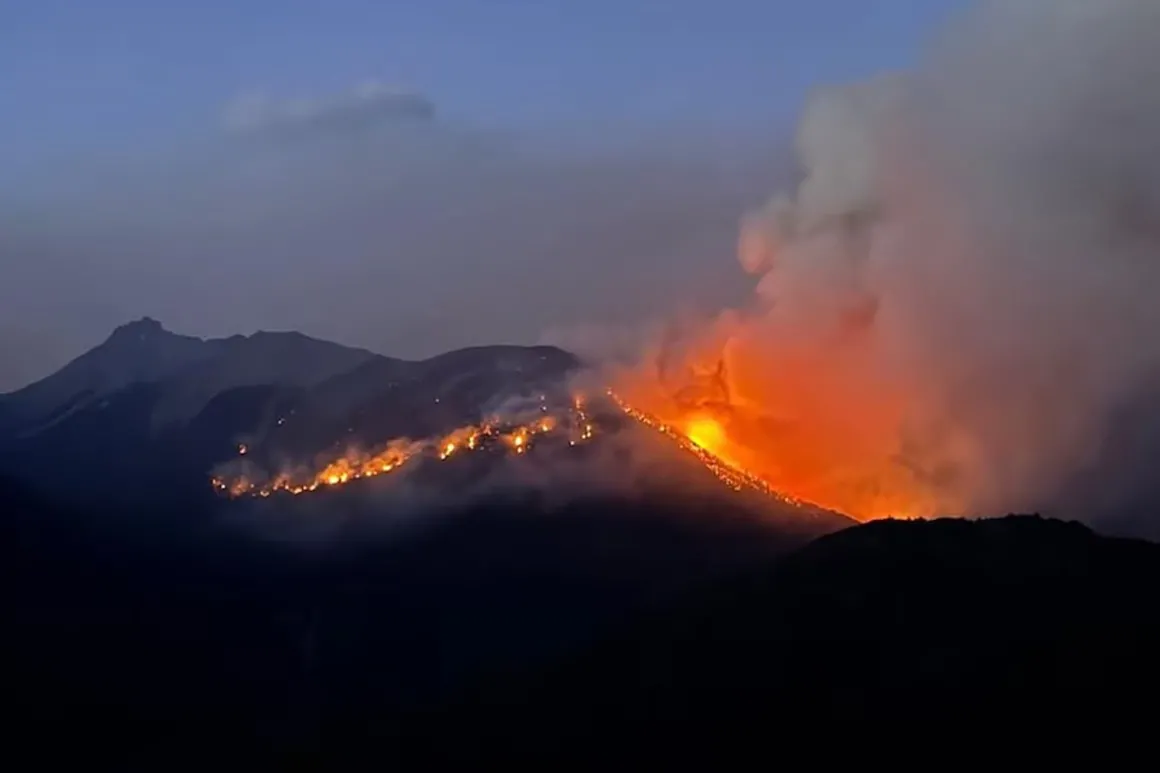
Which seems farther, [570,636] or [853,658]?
[570,636]

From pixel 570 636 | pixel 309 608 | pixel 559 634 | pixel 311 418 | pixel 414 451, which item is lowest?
pixel 570 636

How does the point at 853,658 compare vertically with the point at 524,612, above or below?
below

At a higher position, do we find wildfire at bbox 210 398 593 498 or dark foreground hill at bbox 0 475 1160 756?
wildfire at bbox 210 398 593 498

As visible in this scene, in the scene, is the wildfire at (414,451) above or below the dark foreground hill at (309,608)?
above

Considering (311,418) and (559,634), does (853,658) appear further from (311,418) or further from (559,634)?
(311,418)

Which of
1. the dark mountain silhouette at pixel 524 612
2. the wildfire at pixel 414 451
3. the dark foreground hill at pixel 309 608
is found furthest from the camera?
the wildfire at pixel 414 451

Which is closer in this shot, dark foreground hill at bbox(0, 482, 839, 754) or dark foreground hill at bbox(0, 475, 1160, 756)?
dark foreground hill at bbox(0, 475, 1160, 756)

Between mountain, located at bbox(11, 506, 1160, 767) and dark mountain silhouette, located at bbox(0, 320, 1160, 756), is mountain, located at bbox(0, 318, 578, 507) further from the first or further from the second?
mountain, located at bbox(11, 506, 1160, 767)

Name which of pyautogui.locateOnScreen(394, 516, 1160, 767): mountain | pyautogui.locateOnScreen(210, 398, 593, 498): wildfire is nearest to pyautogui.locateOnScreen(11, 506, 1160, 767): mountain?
pyautogui.locateOnScreen(394, 516, 1160, 767): mountain

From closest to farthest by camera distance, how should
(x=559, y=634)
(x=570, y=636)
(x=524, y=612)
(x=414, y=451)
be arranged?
(x=570, y=636) → (x=559, y=634) → (x=524, y=612) → (x=414, y=451)

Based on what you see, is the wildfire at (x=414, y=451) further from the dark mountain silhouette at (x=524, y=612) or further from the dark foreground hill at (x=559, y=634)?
the dark foreground hill at (x=559, y=634)

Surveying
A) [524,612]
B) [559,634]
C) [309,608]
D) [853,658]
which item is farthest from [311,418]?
[853,658]

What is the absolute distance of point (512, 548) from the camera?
5123 inches

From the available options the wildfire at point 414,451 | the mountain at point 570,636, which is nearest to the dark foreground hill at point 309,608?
the mountain at point 570,636
